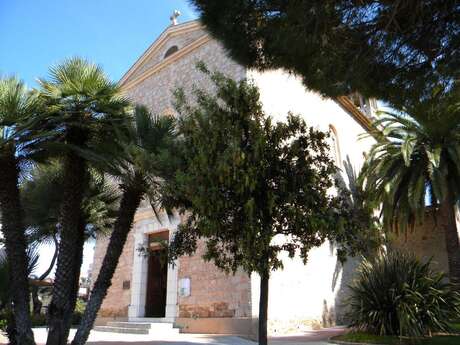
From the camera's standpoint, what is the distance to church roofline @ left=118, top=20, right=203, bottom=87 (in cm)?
1648

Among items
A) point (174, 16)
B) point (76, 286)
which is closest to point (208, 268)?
point (76, 286)

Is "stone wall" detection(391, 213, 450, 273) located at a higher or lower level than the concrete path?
higher


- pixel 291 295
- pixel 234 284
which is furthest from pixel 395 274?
pixel 234 284

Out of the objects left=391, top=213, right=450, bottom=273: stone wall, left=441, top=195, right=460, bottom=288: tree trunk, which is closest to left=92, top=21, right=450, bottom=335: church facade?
left=441, top=195, right=460, bottom=288: tree trunk

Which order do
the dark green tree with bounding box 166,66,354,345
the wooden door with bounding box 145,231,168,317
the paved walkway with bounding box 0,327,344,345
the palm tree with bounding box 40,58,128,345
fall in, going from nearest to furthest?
the dark green tree with bounding box 166,66,354,345, the palm tree with bounding box 40,58,128,345, the paved walkway with bounding box 0,327,344,345, the wooden door with bounding box 145,231,168,317

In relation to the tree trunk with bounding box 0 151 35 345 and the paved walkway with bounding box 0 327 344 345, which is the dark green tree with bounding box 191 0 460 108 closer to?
the tree trunk with bounding box 0 151 35 345

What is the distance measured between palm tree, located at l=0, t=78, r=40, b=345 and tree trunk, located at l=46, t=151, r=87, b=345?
1.35ft

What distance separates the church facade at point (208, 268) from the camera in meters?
11.4

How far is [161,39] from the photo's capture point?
1761cm

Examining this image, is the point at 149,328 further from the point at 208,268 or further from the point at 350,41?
the point at 350,41

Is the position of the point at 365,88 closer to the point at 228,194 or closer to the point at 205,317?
the point at 228,194

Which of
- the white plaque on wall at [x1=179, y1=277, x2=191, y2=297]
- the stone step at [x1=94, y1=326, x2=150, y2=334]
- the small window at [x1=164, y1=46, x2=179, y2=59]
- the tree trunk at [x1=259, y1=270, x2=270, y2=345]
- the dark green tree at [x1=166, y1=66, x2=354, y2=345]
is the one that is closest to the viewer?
the dark green tree at [x1=166, y1=66, x2=354, y2=345]

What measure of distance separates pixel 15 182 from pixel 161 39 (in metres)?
12.1

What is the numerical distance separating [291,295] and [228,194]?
717 cm
